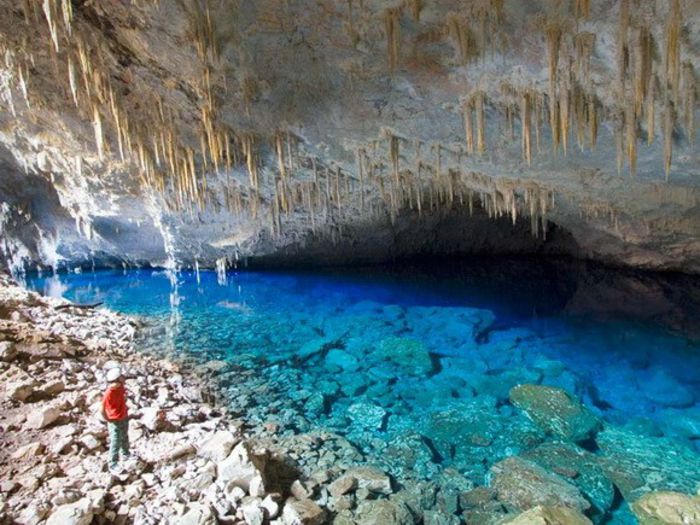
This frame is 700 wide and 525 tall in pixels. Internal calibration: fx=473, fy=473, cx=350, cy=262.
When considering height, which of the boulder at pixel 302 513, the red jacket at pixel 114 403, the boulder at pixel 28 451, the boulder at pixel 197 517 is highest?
the red jacket at pixel 114 403

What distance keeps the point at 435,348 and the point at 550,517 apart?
17.3ft

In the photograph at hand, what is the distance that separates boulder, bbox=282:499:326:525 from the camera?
3719 millimetres

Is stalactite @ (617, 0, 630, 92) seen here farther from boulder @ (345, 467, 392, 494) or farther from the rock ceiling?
boulder @ (345, 467, 392, 494)

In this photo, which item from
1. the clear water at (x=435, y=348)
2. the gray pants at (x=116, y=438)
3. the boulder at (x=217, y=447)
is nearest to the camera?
the gray pants at (x=116, y=438)

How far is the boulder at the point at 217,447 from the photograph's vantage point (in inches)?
167

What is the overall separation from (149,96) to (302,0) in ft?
12.4

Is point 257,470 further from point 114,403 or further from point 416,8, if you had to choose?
point 416,8

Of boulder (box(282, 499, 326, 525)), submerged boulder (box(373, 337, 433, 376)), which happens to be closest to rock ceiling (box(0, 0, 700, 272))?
submerged boulder (box(373, 337, 433, 376))

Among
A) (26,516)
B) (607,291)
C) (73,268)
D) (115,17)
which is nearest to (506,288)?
(607,291)

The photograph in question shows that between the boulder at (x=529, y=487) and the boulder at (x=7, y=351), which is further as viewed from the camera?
the boulder at (x=7, y=351)

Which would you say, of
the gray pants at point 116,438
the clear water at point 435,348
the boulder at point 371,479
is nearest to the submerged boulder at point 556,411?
the clear water at point 435,348

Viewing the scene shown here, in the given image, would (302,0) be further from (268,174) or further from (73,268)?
(73,268)

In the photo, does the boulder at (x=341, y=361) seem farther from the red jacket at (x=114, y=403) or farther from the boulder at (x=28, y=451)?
the boulder at (x=28, y=451)

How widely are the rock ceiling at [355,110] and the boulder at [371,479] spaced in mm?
4274
